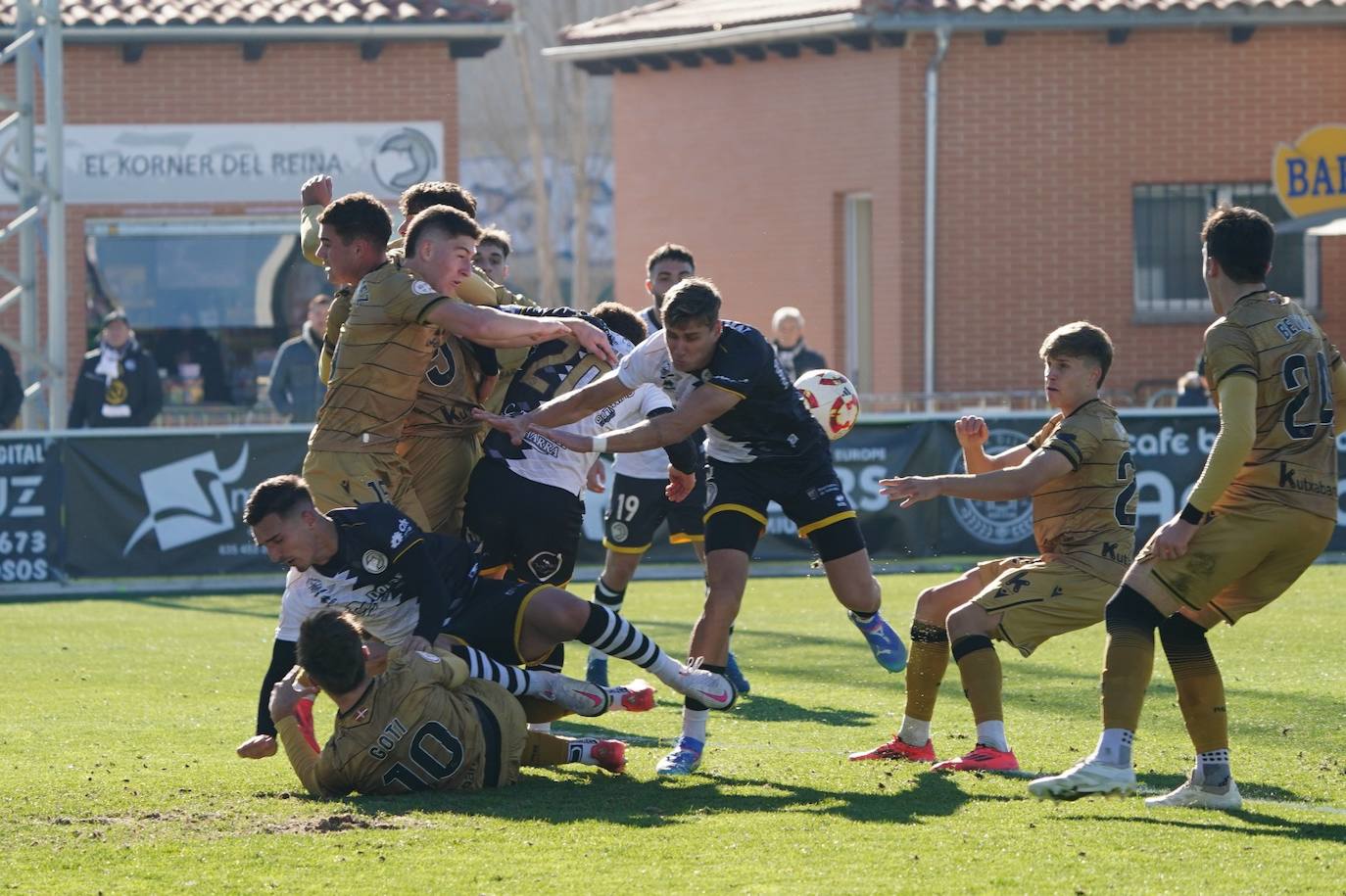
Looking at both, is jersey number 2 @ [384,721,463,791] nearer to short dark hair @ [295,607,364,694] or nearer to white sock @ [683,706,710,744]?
short dark hair @ [295,607,364,694]

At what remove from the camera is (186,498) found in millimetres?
15336

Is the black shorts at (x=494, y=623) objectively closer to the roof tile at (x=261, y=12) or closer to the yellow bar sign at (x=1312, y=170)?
the roof tile at (x=261, y=12)

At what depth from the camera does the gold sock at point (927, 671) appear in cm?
746

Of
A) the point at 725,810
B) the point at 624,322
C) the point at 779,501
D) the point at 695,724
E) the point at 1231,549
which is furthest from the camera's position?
the point at 624,322

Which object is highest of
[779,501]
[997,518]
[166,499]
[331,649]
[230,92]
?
[230,92]

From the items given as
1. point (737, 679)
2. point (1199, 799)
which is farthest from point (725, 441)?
point (1199, 799)

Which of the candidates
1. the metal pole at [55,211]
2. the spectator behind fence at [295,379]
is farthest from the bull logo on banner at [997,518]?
the metal pole at [55,211]

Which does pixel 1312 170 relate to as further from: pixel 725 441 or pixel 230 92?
pixel 725 441

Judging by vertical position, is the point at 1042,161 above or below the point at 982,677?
above

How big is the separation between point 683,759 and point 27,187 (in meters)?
11.4

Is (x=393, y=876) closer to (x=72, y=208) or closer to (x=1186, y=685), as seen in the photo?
(x=1186, y=685)

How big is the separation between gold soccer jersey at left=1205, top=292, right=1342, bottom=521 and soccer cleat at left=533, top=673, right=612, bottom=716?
2.34m

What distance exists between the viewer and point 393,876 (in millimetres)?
5570

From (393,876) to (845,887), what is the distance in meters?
1.27
